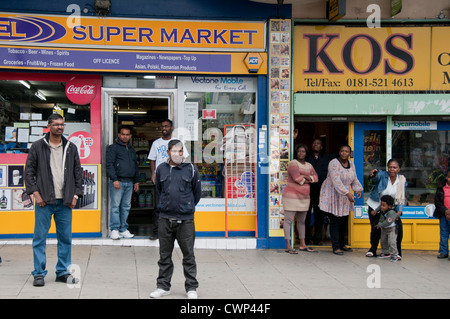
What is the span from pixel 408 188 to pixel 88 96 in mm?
5978

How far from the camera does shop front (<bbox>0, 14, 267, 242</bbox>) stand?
26.6 ft

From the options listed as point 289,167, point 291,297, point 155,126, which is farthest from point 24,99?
point 291,297

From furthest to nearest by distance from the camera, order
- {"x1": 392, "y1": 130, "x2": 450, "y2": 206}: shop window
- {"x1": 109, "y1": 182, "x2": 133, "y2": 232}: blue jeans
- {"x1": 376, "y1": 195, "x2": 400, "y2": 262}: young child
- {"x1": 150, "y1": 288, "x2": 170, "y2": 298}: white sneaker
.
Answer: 1. {"x1": 392, "y1": 130, "x2": 450, "y2": 206}: shop window
2. {"x1": 109, "y1": 182, "x2": 133, "y2": 232}: blue jeans
3. {"x1": 376, "y1": 195, "x2": 400, "y2": 262}: young child
4. {"x1": 150, "y1": 288, "x2": 170, "y2": 298}: white sneaker

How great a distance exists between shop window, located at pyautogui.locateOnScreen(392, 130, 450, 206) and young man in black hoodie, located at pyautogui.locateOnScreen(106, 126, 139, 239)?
15.6 ft

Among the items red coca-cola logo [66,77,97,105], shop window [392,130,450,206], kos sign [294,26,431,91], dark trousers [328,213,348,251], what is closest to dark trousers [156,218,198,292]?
dark trousers [328,213,348,251]

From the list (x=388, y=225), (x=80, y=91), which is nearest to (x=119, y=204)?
(x=80, y=91)

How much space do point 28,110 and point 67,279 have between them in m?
3.61

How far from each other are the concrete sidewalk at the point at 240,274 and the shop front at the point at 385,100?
101 centimetres

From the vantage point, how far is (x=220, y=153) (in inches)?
343

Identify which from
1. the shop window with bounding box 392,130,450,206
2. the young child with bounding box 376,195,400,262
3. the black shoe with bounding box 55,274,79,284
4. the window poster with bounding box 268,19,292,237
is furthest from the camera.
Answer: the shop window with bounding box 392,130,450,206

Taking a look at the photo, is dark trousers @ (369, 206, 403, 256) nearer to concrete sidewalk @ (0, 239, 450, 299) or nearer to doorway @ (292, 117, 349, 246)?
concrete sidewalk @ (0, 239, 450, 299)

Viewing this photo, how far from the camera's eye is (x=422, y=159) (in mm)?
9023

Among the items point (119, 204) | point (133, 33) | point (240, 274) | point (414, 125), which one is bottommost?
point (240, 274)

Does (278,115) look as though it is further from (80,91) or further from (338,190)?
(80,91)
